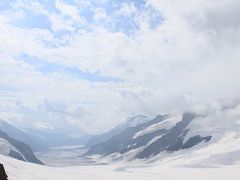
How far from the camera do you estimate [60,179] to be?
197 metres

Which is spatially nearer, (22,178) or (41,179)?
(22,178)

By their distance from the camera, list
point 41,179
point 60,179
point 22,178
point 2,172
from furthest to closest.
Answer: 1. point 60,179
2. point 41,179
3. point 22,178
4. point 2,172

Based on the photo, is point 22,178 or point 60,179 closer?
point 22,178

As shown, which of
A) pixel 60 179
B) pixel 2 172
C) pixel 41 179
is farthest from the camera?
pixel 60 179

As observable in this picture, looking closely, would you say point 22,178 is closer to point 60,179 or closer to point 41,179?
point 41,179

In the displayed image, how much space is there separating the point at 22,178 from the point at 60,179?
4399 cm

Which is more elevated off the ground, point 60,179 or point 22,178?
point 60,179

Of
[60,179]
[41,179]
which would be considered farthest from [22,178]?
[60,179]

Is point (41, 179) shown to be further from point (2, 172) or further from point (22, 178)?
point (2, 172)

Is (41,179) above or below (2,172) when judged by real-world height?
above

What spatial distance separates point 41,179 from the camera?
557ft

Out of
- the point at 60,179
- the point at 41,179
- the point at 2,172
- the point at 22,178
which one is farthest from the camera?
the point at 60,179

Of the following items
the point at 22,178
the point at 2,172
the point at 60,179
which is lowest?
the point at 2,172

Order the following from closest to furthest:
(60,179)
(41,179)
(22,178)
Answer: (22,178)
(41,179)
(60,179)
